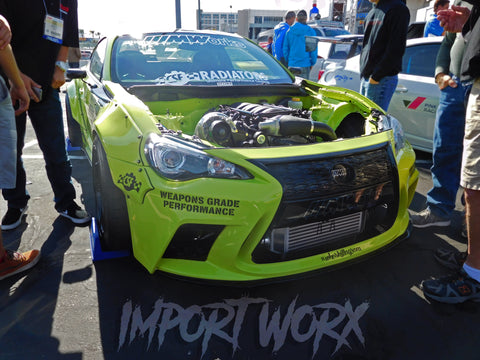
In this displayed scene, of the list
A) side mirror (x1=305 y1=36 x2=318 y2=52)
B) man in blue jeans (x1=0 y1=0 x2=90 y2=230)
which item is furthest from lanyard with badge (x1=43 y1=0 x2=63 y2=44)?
side mirror (x1=305 y1=36 x2=318 y2=52)

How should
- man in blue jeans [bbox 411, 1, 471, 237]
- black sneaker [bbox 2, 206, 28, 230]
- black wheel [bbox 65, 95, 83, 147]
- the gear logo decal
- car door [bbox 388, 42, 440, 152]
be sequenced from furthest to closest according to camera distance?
black wheel [bbox 65, 95, 83, 147] → car door [bbox 388, 42, 440, 152] → black sneaker [bbox 2, 206, 28, 230] → man in blue jeans [bbox 411, 1, 471, 237] → the gear logo decal

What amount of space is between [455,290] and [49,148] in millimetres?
2664

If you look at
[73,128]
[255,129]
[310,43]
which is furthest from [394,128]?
[310,43]

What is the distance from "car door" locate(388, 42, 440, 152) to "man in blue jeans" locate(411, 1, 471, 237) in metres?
1.35

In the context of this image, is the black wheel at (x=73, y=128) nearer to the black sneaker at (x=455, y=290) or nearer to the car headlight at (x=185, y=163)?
the car headlight at (x=185, y=163)

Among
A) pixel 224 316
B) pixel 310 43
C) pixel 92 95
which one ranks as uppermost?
pixel 310 43

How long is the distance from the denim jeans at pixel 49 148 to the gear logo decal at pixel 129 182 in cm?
110

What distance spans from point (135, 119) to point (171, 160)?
370mm

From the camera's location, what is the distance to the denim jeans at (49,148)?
2.55 meters

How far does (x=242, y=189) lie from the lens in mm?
1642

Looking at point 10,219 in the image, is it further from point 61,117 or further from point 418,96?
point 418,96

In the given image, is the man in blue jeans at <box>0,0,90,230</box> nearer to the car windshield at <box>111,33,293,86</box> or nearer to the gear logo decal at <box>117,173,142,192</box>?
the car windshield at <box>111,33,293,86</box>

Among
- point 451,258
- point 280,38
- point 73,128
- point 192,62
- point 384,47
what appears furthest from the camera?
point 280,38

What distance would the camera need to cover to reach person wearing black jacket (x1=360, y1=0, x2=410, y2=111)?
3402mm
